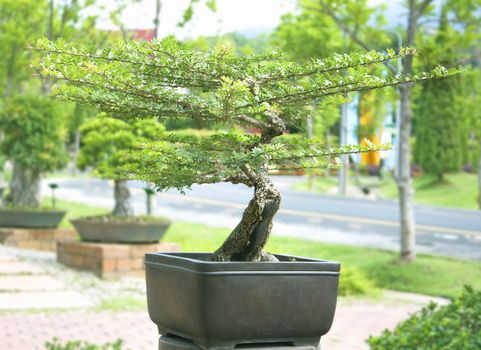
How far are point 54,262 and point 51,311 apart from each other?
3.62 m

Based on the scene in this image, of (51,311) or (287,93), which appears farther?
(51,311)

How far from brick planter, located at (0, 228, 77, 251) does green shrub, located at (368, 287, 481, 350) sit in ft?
27.5

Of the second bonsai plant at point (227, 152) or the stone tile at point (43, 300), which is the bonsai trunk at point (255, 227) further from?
the stone tile at point (43, 300)

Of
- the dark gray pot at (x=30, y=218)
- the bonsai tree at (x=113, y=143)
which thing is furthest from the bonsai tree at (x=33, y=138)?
the bonsai tree at (x=113, y=143)

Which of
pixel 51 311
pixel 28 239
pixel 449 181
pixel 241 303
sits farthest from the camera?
pixel 449 181

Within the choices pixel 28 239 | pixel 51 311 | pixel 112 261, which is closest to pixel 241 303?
pixel 51 311

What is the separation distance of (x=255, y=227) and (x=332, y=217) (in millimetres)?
16994

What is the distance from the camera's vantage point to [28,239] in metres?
13.5

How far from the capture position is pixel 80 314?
8.29m

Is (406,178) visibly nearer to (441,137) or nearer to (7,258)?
(7,258)

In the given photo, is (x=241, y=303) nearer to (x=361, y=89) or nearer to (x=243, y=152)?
(x=243, y=152)

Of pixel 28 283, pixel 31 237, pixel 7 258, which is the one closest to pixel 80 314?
pixel 28 283

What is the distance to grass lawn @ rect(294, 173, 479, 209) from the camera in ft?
102

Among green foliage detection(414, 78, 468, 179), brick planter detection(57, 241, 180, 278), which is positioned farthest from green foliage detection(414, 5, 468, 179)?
brick planter detection(57, 241, 180, 278)
